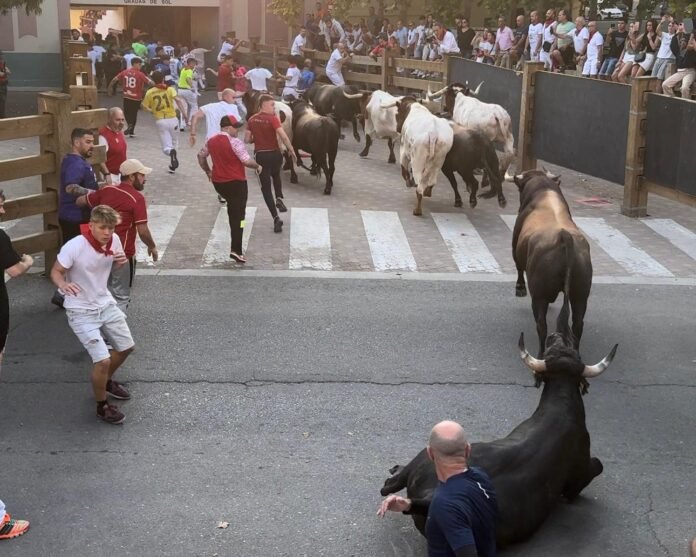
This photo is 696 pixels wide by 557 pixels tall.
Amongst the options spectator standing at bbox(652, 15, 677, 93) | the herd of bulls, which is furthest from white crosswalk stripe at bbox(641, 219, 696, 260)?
spectator standing at bbox(652, 15, 677, 93)

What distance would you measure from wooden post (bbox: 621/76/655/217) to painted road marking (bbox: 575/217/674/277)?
2.02ft

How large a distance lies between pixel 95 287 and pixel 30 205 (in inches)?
169

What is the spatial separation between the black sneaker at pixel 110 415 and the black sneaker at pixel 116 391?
418 millimetres

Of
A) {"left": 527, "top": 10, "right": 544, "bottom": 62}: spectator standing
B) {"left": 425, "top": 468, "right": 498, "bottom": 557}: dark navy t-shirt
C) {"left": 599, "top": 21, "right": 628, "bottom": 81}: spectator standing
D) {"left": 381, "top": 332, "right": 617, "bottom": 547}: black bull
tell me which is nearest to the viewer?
{"left": 425, "top": 468, "right": 498, "bottom": 557}: dark navy t-shirt

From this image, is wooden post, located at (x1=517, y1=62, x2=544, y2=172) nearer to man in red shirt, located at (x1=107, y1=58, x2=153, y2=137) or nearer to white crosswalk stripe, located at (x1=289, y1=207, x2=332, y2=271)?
white crosswalk stripe, located at (x1=289, y1=207, x2=332, y2=271)

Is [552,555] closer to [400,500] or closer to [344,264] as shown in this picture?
[400,500]

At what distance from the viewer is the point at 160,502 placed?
22.6 feet

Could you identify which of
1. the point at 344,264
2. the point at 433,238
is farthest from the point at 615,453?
the point at 433,238

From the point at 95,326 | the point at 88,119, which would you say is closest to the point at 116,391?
the point at 95,326

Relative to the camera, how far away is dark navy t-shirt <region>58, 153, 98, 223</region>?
1064 centimetres

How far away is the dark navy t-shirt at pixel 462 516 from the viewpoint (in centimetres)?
470

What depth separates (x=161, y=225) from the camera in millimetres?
15000

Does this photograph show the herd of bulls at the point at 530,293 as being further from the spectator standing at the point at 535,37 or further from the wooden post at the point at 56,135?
the spectator standing at the point at 535,37

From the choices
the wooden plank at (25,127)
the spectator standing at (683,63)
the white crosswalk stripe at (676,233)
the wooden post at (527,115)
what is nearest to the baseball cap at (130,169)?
the wooden plank at (25,127)
